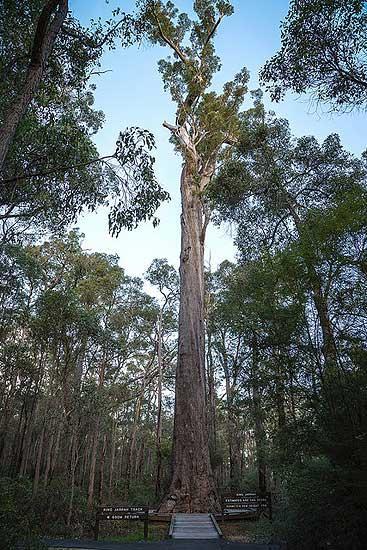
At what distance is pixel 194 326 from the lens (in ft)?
33.7

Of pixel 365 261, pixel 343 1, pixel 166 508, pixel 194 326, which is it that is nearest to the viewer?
pixel 343 1

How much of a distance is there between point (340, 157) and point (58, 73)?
850 cm

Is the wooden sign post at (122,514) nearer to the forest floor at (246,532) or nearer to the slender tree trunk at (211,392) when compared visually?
the forest floor at (246,532)

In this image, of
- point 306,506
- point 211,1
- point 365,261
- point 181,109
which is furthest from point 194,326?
point 211,1

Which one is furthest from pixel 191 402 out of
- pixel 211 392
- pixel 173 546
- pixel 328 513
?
pixel 211 392

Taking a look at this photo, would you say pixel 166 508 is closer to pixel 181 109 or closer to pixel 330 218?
pixel 330 218

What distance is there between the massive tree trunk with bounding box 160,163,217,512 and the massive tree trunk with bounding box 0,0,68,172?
6.84m

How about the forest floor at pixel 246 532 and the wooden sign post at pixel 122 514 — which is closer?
the forest floor at pixel 246 532

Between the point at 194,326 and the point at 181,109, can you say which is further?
the point at 181,109

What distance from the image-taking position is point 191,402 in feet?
29.6

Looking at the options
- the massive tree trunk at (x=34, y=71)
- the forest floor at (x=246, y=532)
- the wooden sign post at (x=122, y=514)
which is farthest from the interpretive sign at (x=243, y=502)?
the massive tree trunk at (x=34, y=71)

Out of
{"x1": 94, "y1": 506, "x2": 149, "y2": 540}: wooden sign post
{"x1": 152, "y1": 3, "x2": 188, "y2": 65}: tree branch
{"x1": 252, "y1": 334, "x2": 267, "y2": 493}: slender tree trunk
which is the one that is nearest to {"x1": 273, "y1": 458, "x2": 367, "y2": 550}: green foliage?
{"x1": 94, "y1": 506, "x2": 149, "y2": 540}: wooden sign post

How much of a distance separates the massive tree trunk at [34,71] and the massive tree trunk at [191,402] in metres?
6.84

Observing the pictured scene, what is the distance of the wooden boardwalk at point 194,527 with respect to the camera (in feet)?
19.5
